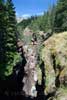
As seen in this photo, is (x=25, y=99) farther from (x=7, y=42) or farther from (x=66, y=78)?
(x=66, y=78)

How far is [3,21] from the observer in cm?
5681

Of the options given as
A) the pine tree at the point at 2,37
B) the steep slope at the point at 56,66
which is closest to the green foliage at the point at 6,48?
the pine tree at the point at 2,37

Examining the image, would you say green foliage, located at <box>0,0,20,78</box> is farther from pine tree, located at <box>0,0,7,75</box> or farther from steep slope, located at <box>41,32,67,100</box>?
steep slope, located at <box>41,32,67,100</box>

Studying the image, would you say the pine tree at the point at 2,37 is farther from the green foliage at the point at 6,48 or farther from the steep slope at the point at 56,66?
the steep slope at the point at 56,66

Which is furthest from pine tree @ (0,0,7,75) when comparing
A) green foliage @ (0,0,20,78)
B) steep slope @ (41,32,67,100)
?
steep slope @ (41,32,67,100)

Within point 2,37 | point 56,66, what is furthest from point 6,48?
point 56,66

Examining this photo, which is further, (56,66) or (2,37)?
(2,37)

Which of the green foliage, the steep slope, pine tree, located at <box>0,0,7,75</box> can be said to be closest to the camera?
the steep slope

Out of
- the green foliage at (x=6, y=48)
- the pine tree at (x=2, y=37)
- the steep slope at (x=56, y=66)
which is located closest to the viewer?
the steep slope at (x=56, y=66)

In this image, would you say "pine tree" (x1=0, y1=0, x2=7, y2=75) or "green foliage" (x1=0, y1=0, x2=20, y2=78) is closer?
"green foliage" (x1=0, y1=0, x2=20, y2=78)

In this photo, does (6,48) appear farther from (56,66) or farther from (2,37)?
(56,66)

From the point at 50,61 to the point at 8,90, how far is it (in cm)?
2133

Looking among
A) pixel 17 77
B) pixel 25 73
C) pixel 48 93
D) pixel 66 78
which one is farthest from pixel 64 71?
pixel 25 73

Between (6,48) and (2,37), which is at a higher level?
(2,37)
